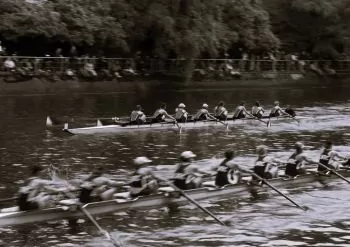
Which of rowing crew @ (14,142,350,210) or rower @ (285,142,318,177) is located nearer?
rowing crew @ (14,142,350,210)

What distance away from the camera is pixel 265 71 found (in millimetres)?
61312

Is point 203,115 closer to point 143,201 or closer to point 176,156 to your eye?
point 176,156

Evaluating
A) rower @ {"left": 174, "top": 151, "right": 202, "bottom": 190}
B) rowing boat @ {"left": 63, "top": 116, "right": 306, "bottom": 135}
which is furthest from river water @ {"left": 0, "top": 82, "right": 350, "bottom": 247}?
rower @ {"left": 174, "top": 151, "right": 202, "bottom": 190}

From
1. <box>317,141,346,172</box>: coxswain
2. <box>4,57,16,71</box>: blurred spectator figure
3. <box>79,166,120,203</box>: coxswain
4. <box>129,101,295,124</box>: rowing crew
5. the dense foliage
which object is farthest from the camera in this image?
the dense foliage

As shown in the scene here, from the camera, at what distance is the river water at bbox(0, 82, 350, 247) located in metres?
15.8

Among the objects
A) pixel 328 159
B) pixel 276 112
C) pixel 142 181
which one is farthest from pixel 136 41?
pixel 142 181

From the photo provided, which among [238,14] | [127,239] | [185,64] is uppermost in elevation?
[238,14]

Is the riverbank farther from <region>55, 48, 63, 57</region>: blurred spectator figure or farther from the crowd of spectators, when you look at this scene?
<region>55, 48, 63, 57</region>: blurred spectator figure

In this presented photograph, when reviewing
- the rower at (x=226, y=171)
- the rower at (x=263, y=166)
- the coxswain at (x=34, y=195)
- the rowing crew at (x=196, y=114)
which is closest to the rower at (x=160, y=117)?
the rowing crew at (x=196, y=114)

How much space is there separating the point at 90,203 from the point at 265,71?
46.7 m

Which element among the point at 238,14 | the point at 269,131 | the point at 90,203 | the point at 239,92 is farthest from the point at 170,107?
the point at 90,203

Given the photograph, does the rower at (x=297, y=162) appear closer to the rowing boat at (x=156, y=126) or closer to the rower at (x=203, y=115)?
the rowing boat at (x=156, y=126)

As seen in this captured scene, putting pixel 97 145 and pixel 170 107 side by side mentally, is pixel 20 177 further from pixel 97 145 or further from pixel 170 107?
pixel 170 107

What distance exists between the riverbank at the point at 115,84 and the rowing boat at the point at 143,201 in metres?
27.0
